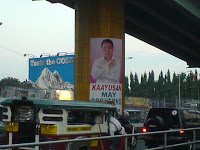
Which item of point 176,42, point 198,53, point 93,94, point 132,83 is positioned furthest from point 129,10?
point 132,83

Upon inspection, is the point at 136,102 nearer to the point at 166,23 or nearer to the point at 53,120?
the point at 166,23

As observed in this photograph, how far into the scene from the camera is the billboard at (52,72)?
2638 inches

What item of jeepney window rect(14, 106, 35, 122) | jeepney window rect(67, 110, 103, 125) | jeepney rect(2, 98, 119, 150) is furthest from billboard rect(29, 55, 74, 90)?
jeepney window rect(14, 106, 35, 122)

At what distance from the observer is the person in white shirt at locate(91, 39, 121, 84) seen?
25688 mm

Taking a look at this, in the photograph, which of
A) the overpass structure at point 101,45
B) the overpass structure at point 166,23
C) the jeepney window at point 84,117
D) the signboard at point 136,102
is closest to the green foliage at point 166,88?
the signboard at point 136,102

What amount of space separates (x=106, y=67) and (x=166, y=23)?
12293 millimetres

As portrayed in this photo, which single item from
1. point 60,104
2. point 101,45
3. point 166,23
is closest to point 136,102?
point 166,23

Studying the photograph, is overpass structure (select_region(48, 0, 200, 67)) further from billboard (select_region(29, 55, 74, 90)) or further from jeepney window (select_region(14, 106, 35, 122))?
billboard (select_region(29, 55, 74, 90))

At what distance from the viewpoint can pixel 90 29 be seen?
85.5ft

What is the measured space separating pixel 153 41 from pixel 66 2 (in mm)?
16402

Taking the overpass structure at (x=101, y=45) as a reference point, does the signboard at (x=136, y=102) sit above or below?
below

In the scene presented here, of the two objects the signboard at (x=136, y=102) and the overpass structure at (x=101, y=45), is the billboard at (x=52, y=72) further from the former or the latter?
the overpass structure at (x=101, y=45)

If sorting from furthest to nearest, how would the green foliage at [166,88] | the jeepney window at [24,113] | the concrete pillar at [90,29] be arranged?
the green foliage at [166,88] → the concrete pillar at [90,29] → the jeepney window at [24,113]

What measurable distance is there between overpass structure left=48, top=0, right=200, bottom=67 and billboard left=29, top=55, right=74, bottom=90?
22.3 m
